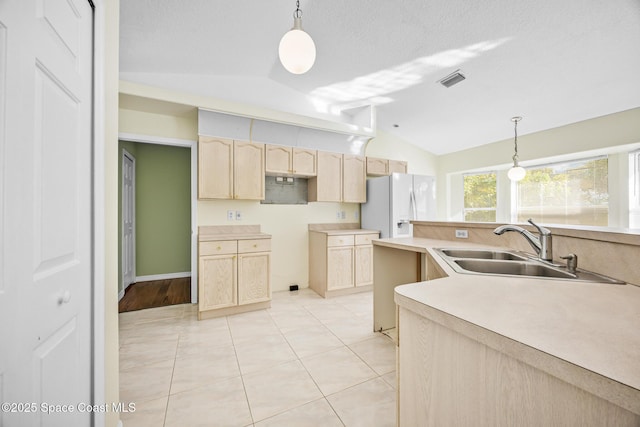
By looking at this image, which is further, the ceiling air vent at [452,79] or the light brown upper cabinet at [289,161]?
the light brown upper cabinet at [289,161]

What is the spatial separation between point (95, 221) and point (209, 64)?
8.51ft

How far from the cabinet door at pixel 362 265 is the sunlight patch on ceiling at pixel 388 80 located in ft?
7.45

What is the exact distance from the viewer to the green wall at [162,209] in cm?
433

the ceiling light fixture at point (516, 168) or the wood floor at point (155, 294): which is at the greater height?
the ceiling light fixture at point (516, 168)

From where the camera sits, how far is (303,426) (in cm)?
137

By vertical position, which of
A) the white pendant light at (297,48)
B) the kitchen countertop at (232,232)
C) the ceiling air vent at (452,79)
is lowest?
the kitchen countertop at (232,232)

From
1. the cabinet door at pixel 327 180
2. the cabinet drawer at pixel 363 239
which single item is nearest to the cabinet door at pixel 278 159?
the cabinet door at pixel 327 180

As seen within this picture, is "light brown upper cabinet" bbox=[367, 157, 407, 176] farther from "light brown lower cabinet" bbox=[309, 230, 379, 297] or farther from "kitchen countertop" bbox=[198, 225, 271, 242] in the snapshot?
"kitchen countertop" bbox=[198, 225, 271, 242]

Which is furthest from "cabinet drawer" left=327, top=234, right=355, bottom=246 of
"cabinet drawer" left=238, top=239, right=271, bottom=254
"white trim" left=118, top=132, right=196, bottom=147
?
"white trim" left=118, top=132, right=196, bottom=147

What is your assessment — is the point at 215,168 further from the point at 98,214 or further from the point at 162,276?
the point at 162,276

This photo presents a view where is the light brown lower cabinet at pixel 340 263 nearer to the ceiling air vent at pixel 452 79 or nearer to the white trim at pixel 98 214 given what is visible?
the ceiling air vent at pixel 452 79

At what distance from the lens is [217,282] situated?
283 centimetres

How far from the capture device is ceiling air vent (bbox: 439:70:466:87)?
295 centimetres

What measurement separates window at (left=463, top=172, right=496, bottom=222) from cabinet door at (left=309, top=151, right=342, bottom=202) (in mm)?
3071
